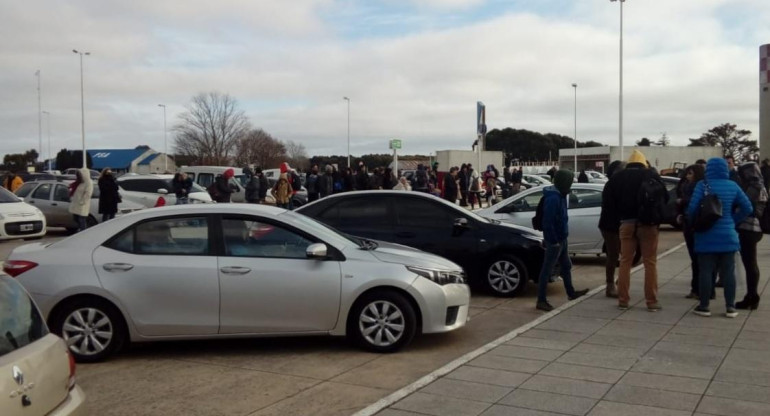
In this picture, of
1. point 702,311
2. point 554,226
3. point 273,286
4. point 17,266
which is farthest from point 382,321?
point 702,311

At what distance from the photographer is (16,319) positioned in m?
3.38

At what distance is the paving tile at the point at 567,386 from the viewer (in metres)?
5.30

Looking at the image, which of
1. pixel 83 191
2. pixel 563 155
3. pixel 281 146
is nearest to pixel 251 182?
pixel 83 191

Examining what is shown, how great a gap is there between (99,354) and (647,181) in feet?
19.9

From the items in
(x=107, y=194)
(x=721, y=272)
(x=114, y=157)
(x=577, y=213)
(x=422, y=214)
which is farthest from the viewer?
(x=114, y=157)

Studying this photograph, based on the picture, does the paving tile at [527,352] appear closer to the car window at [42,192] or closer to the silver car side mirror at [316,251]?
the silver car side mirror at [316,251]

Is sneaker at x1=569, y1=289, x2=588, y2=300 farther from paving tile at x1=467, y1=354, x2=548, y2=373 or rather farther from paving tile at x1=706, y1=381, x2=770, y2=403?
paving tile at x1=706, y1=381, x2=770, y2=403

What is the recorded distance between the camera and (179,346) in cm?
690

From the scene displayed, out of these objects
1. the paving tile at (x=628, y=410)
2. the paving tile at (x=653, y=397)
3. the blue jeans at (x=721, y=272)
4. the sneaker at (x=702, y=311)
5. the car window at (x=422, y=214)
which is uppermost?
the car window at (x=422, y=214)

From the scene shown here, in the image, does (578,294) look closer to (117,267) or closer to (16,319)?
(117,267)

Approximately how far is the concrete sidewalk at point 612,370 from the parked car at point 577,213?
375 cm

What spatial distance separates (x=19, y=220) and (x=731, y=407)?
617 inches

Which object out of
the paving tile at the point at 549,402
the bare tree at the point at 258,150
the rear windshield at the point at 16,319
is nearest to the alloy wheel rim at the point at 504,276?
the paving tile at the point at 549,402

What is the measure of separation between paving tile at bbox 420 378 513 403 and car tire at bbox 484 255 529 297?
12.4 ft
